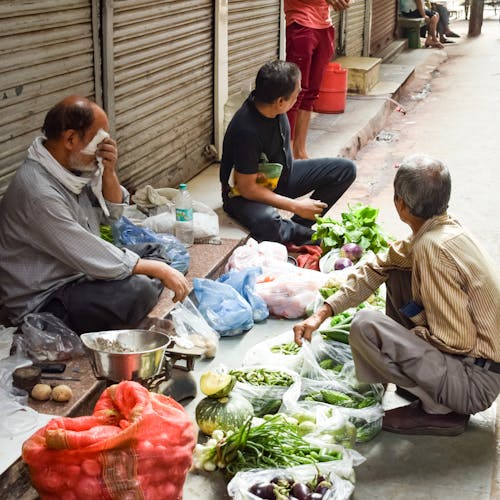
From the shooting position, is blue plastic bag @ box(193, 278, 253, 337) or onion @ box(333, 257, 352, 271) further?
onion @ box(333, 257, 352, 271)

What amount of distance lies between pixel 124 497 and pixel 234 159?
11.2 feet

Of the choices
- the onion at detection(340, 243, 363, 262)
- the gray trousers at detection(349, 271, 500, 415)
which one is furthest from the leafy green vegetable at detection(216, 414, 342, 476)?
the onion at detection(340, 243, 363, 262)

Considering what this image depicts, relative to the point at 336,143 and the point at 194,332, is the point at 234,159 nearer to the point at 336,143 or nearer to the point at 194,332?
the point at 194,332

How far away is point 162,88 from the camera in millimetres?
6965

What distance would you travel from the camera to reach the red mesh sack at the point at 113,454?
317 cm

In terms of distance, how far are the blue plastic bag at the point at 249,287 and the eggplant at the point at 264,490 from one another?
81.1 inches

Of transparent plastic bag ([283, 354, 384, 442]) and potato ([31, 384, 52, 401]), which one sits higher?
potato ([31, 384, 52, 401])

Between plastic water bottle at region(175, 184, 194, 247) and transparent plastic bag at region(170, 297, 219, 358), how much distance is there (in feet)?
3.37

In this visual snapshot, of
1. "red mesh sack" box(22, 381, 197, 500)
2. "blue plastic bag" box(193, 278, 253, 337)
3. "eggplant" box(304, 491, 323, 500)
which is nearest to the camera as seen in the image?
"red mesh sack" box(22, 381, 197, 500)

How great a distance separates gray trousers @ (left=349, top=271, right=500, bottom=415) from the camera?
157 inches

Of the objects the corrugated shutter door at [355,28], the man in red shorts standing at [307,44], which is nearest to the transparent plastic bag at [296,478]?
the man in red shorts standing at [307,44]

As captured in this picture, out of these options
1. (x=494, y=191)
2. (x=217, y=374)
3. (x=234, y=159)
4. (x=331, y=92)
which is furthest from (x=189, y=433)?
(x=331, y=92)

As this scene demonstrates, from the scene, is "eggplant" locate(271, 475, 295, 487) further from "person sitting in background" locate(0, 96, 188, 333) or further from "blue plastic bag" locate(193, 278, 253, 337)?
"blue plastic bag" locate(193, 278, 253, 337)

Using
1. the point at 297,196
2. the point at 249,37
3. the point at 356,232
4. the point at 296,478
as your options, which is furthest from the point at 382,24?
the point at 296,478
